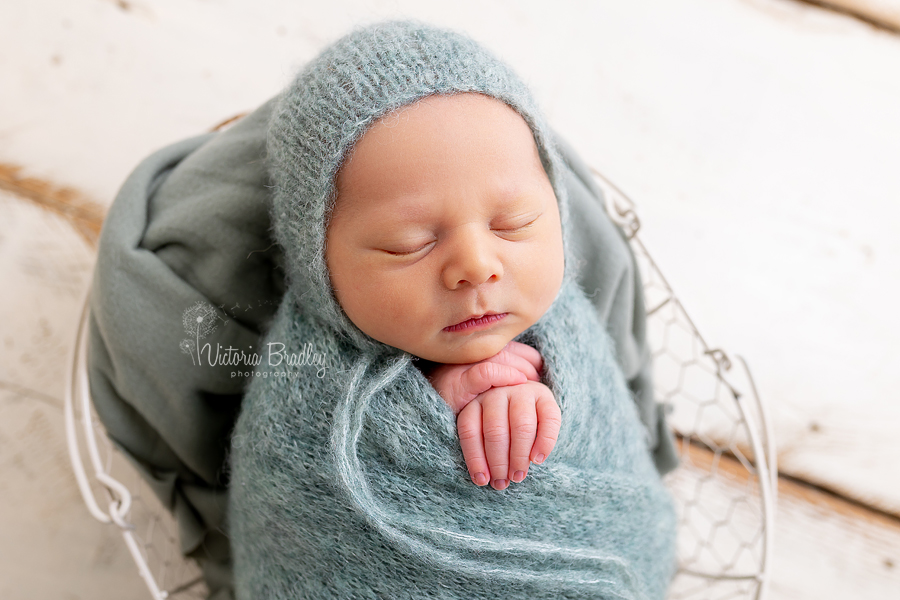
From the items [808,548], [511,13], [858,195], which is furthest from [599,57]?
[808,548]

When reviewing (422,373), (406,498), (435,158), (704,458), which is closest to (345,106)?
(435,158)

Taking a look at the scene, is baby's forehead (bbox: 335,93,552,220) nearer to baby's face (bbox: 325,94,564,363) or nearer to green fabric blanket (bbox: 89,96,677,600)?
baby's face (bbox: 325,94,564,363)

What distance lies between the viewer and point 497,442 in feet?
2.28

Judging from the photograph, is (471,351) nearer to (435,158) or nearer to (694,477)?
(435,158)

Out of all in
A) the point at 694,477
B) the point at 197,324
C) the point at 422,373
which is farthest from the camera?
the point at 694,477

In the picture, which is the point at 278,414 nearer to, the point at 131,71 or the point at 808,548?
the point at 131,71

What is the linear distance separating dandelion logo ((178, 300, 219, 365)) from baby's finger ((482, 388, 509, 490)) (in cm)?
45

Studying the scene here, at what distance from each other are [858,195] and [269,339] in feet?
3.75

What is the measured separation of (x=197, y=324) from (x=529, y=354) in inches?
18.9

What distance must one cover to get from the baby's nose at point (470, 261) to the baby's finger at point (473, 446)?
0.16 meters

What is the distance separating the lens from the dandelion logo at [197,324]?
90cm

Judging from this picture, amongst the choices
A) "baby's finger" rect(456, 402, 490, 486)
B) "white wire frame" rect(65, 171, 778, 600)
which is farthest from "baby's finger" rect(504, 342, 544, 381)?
"white wire frame" rect(65, 171, 778, 600)

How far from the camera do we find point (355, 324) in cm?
75

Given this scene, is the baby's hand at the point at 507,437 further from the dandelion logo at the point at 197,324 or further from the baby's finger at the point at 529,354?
the dandelion logo at the point at 197,324
